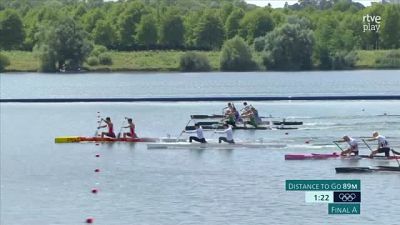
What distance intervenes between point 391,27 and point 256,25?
50.1ft

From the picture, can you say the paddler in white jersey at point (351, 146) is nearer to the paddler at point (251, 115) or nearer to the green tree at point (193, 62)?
the paddler at point (251, 115)

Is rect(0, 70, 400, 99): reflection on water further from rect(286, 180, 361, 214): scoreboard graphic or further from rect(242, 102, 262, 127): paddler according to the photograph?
rect(286, 180, 361, 214): scoreboard graphic

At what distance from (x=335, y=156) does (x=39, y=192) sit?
29.7ft

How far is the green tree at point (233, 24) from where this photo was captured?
109938 mm

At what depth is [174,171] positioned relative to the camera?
30344 millimetres

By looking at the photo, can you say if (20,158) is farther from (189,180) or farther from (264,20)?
(264,20)

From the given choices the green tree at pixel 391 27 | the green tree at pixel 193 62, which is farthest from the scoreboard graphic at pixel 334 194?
the green tree at pixel 193 62

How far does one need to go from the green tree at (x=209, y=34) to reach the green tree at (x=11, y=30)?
61.4ft

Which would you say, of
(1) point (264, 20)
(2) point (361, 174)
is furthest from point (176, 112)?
(1) point (264, 20)

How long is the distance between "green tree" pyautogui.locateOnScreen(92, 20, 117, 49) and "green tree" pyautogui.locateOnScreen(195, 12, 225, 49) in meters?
9.41

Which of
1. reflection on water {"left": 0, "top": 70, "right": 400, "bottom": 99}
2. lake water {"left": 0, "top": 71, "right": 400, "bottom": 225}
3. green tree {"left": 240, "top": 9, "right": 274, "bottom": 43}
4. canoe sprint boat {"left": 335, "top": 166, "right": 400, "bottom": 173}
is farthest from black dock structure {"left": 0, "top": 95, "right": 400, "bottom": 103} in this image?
green tree {"left": 240, "top": 9, "right": 274, "bottom": 43}

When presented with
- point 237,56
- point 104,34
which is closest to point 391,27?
point 237,56

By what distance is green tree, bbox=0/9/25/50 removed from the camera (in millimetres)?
111062

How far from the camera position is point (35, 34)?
352 ft
